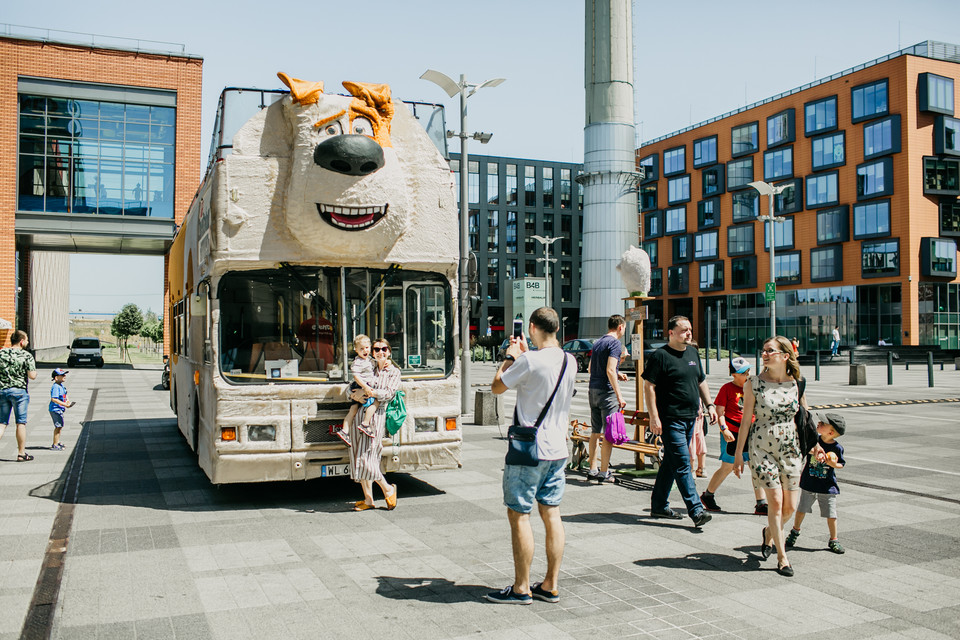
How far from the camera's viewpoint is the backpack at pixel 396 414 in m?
7.94

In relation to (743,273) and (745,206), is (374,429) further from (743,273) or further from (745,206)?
(745,206)

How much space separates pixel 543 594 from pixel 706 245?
64553mm

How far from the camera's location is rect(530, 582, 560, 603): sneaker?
204 inches

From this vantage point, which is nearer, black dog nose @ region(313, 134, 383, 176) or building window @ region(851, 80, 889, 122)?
black dog nose @ region(313, 134, 383, 176)

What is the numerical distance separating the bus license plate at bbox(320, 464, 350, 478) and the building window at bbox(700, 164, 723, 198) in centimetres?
6163

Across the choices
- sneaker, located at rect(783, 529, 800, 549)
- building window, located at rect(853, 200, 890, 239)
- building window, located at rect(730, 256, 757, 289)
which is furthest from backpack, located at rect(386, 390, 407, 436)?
building window, located at rect(730, 256, 757, 289)

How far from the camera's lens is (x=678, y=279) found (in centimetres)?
6962

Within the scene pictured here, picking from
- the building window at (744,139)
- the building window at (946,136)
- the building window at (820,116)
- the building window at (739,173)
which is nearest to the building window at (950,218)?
the building window at (946,136)

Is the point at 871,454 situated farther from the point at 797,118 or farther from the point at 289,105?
the point at 797,118

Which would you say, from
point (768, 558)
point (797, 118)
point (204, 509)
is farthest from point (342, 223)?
point (797, 118)

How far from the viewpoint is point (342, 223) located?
780 centimetres

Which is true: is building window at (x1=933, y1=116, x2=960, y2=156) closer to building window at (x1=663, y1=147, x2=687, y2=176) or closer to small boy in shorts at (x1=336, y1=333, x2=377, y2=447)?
building window at (x1=663, y1=147, x2=687, y2=176)

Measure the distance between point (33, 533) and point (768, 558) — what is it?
243 inches

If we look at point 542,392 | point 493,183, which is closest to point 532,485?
point 542,392
